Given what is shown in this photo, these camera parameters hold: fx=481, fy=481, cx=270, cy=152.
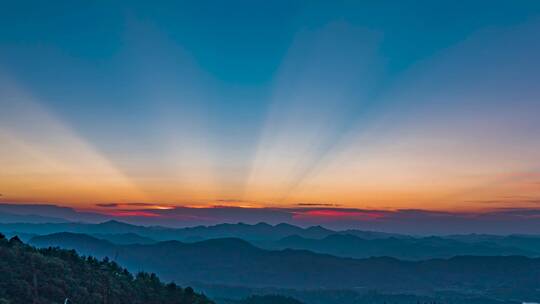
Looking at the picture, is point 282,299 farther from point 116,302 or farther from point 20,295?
point 20,295

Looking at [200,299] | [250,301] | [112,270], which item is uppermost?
[112,270]

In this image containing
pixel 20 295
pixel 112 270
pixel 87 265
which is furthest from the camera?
pixel 112 270

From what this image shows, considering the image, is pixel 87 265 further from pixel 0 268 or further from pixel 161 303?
pixel 0 268

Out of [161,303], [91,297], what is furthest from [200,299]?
[91,297]

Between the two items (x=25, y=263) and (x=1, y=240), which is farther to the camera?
(x=1, y=240)

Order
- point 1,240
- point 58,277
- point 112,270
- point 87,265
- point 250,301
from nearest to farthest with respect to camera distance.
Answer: point 58,277 < point 1,240 < point 87,265 < point 112,270 < point 250,301

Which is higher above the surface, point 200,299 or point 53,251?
point 53,251
